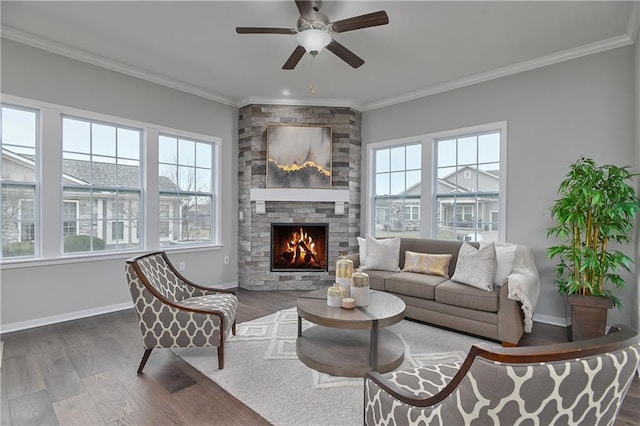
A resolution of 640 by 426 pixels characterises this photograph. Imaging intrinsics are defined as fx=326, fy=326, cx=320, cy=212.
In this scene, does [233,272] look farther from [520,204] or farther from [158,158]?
[520,204]

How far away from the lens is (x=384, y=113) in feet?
17.4

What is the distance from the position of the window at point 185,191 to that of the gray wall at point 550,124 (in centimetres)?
382

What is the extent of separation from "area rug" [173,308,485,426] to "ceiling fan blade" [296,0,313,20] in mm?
2818

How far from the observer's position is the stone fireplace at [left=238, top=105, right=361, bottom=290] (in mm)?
5172

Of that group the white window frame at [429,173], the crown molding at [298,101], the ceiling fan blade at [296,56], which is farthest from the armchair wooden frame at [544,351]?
the crown molding at [298,101]

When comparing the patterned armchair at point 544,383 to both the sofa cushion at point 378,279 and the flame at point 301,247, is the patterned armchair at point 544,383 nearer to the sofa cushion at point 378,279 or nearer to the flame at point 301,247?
the sofa cushion at point 378,279

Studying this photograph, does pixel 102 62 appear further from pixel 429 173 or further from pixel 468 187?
pixel 468 187

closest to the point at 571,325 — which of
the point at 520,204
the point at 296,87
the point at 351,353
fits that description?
the point at 520,204

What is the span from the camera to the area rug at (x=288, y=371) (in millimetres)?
2057

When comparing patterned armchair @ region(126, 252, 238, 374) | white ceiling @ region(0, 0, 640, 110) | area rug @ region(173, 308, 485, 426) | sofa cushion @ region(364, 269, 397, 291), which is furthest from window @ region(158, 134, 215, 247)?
sofa cushion @ region(364, 269, 397, 291)

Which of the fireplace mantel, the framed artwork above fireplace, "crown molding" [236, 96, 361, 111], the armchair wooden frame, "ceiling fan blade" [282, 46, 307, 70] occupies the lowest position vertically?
the armchair wooden frame

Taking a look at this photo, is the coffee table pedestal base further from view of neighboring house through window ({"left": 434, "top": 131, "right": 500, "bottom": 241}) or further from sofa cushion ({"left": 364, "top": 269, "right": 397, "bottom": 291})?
view of neighboring house through window ({"left": 434, "top": 131, "right": 500, "bottom": 241})

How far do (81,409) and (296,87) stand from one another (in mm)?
4202

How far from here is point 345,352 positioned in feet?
8.74
